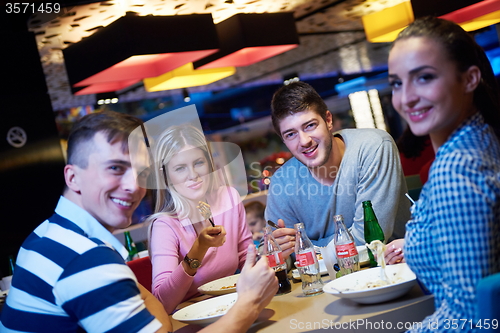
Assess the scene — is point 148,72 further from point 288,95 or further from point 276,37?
point 288,95

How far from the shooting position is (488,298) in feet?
3.33

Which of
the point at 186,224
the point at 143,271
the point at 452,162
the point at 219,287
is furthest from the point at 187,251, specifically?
the point at 452,162

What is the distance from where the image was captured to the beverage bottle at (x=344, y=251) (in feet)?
5.80

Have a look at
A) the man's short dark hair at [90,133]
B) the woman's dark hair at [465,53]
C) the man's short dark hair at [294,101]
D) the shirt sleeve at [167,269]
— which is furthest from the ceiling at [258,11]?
the woman's dark hair at [465,53]

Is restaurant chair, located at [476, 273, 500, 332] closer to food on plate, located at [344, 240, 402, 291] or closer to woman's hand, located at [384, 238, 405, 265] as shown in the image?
food on plate, located at [344, 240, 402, 291]

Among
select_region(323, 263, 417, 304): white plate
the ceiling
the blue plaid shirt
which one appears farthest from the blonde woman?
the ceiling

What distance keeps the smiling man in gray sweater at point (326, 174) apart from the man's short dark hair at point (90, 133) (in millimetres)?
1188

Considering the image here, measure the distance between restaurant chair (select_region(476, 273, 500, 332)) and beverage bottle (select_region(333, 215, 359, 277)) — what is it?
72cm

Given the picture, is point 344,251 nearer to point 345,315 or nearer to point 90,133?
point 345,315

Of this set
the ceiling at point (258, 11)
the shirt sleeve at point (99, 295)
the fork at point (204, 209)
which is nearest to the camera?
the shirt sleeve at point (99, 295)

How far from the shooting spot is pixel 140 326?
122 cm

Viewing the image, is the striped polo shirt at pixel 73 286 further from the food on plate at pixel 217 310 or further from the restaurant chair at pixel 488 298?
the restaurant chair at pixel 488 298

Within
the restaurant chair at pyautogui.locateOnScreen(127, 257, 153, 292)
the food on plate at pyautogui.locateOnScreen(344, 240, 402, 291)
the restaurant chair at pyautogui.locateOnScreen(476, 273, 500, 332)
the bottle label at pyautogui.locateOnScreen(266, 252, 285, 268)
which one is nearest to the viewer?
the restaurant chair at pyautogui.locateOnScreen(476, 273, 500, 332)

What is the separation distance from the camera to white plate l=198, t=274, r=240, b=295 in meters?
1.97
